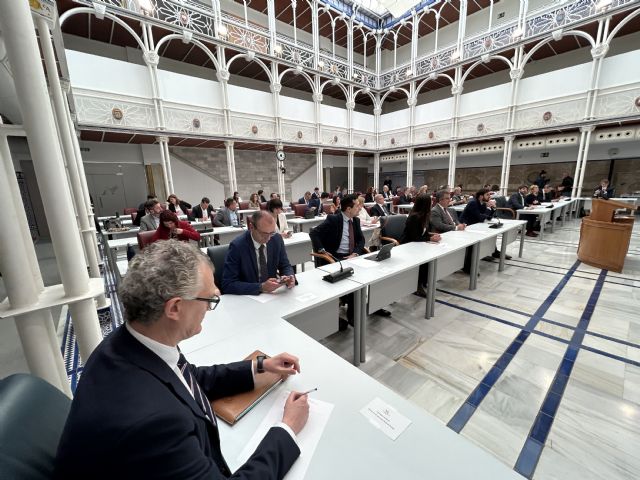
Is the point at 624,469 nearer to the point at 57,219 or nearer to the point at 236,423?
the point at 236,423

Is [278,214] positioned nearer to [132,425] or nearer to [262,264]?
[262,264]

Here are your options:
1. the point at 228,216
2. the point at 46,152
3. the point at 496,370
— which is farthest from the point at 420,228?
the point at 228,216

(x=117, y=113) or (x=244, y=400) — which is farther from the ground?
(x=117, y=113)

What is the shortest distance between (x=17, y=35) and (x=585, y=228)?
288 inches

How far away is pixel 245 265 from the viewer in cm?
233

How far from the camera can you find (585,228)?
504 cm

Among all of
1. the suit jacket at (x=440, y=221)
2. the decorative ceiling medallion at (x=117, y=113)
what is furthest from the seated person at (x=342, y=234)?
the decorative ceiling medallion at (x=117, y=113)

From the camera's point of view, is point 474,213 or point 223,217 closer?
point 474,213

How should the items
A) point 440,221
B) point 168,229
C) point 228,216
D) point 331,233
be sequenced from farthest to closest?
1. point 228,216
2. point 440,221
3. point 331,233
4. point 168,229

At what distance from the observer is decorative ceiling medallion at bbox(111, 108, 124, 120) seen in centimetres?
818

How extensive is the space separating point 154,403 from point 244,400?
517 millimetres

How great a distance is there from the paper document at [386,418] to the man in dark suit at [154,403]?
A: 0.25 m

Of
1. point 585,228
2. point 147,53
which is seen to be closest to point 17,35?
point 585,228

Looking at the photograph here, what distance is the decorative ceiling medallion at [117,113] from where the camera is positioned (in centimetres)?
818
